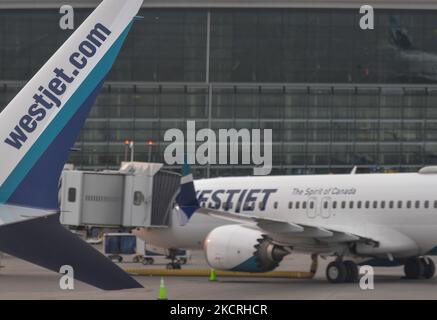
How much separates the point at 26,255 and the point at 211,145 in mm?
49427

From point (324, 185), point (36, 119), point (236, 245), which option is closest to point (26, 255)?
point (36, 119)

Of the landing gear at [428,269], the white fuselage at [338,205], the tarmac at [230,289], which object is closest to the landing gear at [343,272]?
the tarmac at [230,289]

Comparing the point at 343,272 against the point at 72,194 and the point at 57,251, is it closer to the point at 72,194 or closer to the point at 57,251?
the point at 72,194

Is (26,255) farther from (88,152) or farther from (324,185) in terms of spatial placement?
(88,152)

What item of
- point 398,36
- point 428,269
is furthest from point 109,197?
point 398,36

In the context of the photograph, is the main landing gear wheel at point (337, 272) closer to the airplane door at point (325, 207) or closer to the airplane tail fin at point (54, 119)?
the airplane door at point (325, 207)

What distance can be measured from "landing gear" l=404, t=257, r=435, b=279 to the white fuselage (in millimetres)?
1430

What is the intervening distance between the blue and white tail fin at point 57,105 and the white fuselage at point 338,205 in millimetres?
18314

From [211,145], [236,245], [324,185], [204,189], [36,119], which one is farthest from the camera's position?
[211,145]

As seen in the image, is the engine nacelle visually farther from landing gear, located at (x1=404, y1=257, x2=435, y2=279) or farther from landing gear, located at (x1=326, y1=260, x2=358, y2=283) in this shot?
landing gear, located at (x1=404, y1=257, x2=435, y2=279)

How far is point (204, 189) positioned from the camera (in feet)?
102

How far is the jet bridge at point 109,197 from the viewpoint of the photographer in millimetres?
27016

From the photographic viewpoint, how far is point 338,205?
28016 mm

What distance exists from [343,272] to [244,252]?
2.73 meters
